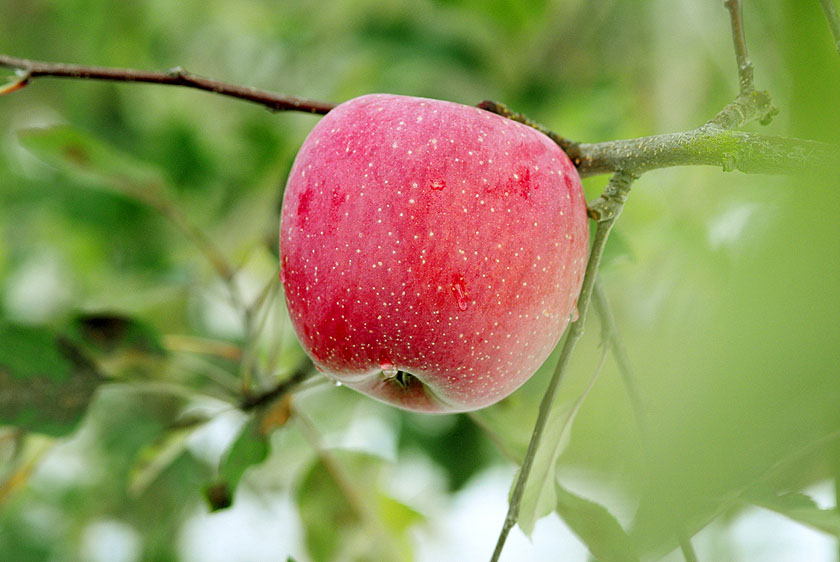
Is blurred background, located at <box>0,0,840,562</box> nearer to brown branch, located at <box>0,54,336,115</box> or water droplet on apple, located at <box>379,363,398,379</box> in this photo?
water droplet on apple, located at <box>379,363,398,379</box>

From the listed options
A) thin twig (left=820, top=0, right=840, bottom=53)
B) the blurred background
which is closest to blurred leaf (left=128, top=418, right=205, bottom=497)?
the blurred background

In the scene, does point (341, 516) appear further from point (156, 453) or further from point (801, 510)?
point (801, 510)

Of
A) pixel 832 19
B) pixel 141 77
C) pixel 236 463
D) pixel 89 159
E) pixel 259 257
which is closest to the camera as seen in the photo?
pixel 832 19

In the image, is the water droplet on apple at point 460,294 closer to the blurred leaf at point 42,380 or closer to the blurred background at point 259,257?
the blurred background at point 259,257

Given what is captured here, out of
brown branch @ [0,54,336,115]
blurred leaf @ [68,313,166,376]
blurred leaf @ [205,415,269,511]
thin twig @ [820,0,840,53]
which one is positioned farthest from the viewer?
blurred leaf @ [68,313,166,376]

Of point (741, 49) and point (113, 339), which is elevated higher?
point (741, 49)

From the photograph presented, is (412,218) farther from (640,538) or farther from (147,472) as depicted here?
(147,472)

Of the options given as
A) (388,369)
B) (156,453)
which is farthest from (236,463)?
(388,369)
